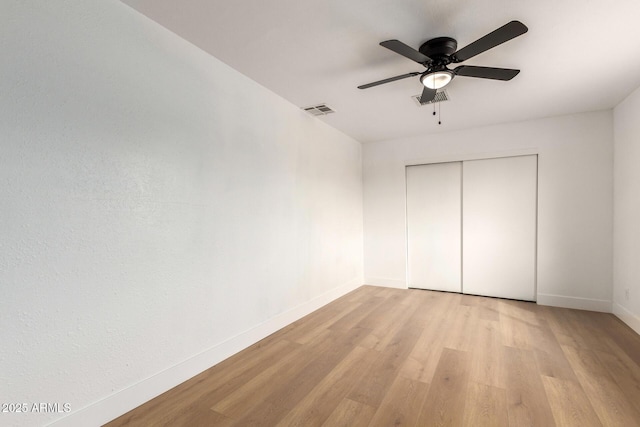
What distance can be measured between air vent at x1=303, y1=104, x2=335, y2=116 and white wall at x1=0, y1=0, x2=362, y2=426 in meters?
0.68

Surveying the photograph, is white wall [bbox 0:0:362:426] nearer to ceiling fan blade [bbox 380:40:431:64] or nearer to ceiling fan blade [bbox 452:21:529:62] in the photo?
ceiling fan blade [bbox 380:40:431:64]

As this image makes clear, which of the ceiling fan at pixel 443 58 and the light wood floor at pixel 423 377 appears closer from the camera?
the light wood floor at pixel 423 377

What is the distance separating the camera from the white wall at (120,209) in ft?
4.56

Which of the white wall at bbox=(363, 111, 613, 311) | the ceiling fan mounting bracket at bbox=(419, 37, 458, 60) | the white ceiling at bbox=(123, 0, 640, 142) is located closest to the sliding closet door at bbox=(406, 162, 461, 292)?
the white wall at bbox=(363, 111, 613, 311)

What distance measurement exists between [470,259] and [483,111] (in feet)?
6.90

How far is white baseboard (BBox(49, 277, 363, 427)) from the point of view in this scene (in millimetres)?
1585

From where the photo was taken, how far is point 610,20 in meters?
1.85

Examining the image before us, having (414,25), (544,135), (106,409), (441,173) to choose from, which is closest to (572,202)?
(544,135)

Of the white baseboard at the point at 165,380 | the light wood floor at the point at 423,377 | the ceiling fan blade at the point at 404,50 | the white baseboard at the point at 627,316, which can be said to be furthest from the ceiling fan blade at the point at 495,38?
the white baseboard at the point at 627,316

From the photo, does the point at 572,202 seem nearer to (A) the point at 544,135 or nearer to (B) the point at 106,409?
(A) the point at 544,135

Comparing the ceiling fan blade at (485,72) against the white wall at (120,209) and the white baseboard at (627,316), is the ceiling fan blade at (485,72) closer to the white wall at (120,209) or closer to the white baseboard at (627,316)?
the white wall at (120,209)

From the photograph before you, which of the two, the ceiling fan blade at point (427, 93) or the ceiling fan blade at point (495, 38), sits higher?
the ceiling fan blade at point (495, 38)

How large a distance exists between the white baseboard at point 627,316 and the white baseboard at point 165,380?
3498 mm

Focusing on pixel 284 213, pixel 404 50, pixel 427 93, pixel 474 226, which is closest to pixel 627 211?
pixel 474 226
